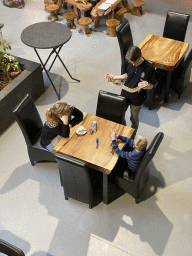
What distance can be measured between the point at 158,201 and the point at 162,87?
7.06 feet

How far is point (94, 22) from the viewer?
273 inches

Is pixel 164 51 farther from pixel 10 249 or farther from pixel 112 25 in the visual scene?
pixel 10 249

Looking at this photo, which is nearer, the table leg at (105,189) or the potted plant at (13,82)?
the table leg at (105,189)

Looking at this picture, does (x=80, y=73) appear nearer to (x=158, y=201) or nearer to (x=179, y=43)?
(x=179, y=43)

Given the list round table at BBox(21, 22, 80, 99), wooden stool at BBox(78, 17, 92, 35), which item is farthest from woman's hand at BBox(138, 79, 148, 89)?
wooden stool at BBox(78, 17, 92, 35)

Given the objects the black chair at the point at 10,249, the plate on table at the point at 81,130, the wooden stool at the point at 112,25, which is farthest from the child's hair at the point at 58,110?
the wooden stool at the point at 112,25

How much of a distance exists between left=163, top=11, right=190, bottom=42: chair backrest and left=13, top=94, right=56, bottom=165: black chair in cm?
293

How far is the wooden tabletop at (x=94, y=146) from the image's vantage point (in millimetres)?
3193

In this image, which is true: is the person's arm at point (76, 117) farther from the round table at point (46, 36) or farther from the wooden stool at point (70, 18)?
the wooden stool at point (70, 18)

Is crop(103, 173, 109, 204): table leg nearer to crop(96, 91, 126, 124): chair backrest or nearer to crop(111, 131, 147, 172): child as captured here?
crop(111, 131, 147, 172): child

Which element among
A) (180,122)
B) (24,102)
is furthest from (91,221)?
(180,122)

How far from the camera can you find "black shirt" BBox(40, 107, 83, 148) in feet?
11.2

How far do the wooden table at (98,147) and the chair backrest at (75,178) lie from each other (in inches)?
7.0

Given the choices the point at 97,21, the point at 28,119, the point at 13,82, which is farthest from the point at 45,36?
the point at 97,21
